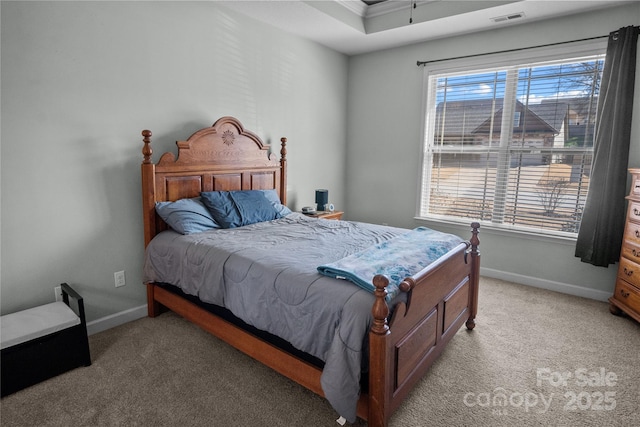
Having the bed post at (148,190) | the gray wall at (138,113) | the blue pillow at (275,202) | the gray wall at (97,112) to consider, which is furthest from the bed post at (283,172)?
the bed post at (148,190)

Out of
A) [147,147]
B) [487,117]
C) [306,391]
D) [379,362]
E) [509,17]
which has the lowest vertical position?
[306,391]

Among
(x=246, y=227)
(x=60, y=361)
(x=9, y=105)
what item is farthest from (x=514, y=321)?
(x=9, y=105)

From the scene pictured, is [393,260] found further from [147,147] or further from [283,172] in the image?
[283,172]

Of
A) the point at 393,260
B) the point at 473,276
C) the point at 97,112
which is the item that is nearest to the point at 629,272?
the point at 473,276

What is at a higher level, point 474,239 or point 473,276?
point 474,239

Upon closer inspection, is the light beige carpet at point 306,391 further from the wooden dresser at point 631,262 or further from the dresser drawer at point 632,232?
the dresser drawer at point 632,232

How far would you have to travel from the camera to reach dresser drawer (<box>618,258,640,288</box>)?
282cm

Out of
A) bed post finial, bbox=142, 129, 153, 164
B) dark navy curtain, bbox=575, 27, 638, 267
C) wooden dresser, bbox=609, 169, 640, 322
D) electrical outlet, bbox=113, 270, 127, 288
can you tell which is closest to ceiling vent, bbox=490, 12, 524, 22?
dark navy curtain, bbox=575, 27, 638, 267

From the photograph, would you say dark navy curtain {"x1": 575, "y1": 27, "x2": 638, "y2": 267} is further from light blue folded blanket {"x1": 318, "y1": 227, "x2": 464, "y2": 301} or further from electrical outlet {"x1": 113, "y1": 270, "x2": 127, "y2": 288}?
electrical outlet {"x1": 113, "y1": 270, "x2": 127, "y2": 288}

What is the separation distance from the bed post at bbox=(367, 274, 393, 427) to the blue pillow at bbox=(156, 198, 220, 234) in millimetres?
1695

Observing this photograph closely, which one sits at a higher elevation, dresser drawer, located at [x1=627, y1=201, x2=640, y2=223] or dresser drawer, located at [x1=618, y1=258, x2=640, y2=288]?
dresser drawer, located at [x1=627, y1=201, x2=640, y2=223]

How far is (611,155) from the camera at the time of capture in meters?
3.14

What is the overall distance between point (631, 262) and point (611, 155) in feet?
2.93

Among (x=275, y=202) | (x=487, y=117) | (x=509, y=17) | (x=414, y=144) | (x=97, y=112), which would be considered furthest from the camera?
(x=414, y=144)
